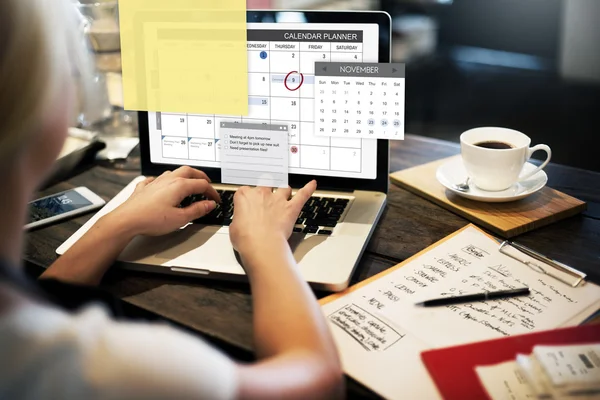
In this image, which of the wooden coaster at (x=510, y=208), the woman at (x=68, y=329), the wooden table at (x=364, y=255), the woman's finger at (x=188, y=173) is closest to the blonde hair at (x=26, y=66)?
the woman at (x=68, y=329)

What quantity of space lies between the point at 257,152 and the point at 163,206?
207 millimetres

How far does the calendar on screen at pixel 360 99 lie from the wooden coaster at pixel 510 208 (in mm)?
162

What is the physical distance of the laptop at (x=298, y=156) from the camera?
880 mm

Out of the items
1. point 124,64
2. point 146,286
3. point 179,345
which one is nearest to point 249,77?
point 124,64

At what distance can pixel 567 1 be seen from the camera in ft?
8.07

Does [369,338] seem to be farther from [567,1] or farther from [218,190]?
[567,1]

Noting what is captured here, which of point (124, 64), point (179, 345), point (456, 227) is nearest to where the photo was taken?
point (179, 345)

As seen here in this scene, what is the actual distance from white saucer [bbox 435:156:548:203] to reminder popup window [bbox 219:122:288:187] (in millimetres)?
290

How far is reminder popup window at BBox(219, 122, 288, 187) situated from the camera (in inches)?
40.5

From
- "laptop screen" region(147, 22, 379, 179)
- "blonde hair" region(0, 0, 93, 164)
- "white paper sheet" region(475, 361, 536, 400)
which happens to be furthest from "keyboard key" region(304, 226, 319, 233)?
"blonde hair" region(0, 0, 93, 164)

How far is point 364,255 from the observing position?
2.98ft

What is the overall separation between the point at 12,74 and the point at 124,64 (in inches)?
24.6

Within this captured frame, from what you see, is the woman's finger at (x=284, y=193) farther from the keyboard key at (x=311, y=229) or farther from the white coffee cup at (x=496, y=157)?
the white coffee cup at (x=496, y=157)

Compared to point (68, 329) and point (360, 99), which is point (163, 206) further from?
point (68, 329)
